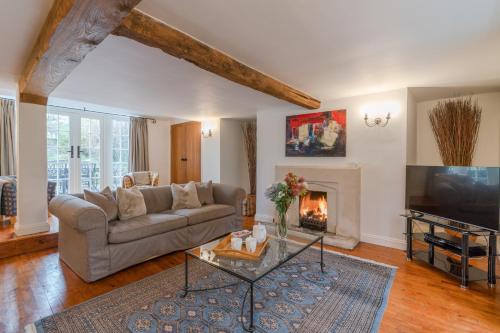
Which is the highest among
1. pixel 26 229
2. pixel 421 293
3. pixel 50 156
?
pixel 50 156

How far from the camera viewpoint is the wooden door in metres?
6.03

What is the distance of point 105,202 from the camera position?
9.27 feet

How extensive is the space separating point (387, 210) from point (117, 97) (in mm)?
4403

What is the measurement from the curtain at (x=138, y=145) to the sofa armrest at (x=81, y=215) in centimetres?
359

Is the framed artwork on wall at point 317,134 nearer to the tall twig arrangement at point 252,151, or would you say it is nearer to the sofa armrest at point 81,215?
the tall twig arrangement at point 252,151

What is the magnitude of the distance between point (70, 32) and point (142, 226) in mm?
1945

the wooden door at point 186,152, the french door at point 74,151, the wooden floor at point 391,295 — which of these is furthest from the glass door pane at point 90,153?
the wooden floor at point 391,295

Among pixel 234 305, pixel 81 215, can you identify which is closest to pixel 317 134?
pixel 234 305

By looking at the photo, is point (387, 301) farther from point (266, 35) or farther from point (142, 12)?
point (142, 12)

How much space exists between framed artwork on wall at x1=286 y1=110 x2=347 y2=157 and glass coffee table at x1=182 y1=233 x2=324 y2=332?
71.1 inches

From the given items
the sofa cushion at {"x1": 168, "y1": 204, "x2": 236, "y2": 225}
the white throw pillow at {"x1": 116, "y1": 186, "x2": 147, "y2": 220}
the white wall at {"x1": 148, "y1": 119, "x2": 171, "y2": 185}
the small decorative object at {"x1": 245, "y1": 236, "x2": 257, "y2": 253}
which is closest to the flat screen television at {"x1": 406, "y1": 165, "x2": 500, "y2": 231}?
the small decorative object at {"x1": 245, "y1": 236, "x2": 257, "y2": 253}

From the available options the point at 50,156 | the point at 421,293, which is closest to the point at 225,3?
the point at 421,293

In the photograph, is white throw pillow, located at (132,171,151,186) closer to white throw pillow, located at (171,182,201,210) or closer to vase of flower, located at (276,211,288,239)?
white throw pillow, located at (171,182,201,210)

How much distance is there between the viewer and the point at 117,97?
383 cm
